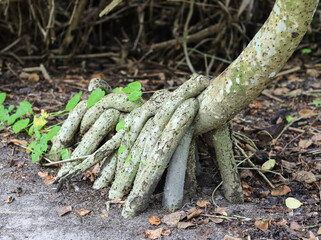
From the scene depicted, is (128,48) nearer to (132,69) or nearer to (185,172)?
(132,69)

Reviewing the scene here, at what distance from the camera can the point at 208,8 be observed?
271 inches

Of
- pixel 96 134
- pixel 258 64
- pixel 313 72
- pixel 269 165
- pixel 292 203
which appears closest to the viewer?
pixel 258 64

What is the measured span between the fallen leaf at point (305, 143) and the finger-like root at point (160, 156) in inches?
64.9

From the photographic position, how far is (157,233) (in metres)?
3.06

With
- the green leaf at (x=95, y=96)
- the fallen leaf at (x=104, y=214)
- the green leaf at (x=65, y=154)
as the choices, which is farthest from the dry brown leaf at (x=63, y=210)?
the green leaf at (x=95, y=96)

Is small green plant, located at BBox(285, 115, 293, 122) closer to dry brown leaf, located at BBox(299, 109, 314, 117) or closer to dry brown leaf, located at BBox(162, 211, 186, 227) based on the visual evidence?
dry brown leaf, located at BBox(299, 109, 314, 117)

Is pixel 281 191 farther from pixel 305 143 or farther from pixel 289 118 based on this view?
pixel 289 118

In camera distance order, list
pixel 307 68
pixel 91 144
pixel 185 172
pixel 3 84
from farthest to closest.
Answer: pixel 307 68 → pixel 3 84 → pixel 91 144 → pixel 185 172

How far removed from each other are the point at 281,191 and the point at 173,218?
102 centimetres

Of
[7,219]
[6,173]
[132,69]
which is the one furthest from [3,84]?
[7,219]

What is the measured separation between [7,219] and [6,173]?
0.72m

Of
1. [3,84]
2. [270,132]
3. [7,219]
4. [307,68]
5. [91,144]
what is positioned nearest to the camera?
[7,219]

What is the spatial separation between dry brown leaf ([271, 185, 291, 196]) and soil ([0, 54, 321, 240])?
0.01 meters

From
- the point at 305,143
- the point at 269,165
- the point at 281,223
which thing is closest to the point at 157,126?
the point at 281,223
